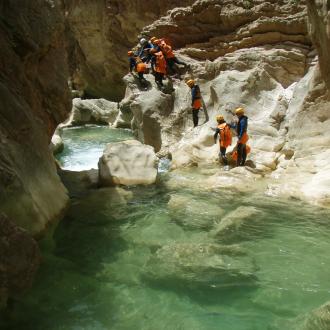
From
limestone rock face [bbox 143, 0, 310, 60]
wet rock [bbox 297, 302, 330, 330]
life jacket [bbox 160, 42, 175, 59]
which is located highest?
limestone rock face [bbox 143, 0, 310, 60]

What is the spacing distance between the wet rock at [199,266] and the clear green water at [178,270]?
1 cm

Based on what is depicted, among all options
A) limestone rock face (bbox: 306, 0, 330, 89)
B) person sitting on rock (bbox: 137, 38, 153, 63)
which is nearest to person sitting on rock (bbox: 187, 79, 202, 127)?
person sitting on rock (bbox: 137, 38, 153, 63)

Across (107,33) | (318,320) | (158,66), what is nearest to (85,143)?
(158,66)

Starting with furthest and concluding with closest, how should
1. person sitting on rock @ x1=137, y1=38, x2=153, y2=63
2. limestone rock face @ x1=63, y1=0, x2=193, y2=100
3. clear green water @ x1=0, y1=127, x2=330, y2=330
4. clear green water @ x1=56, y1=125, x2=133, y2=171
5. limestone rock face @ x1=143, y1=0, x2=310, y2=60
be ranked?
limestone rock face @ x1=63, y1=0, x2=193, y2=100 → person sitting on rock @ x1=137, y1=38, x2=153, y2=63 → clear green water @ x1=56, y1=125, x2=133, y2=171 → limestone rock face @ x1=143, y1=0, x2=310, y2=60 → clear green water @ x1=0, y1=127, x2=330, y2=330

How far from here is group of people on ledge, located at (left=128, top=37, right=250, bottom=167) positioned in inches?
434

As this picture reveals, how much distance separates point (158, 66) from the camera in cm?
1488

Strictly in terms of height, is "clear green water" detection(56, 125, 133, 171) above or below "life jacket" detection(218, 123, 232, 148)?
below

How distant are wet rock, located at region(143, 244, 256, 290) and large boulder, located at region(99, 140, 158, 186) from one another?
3934 millimetres

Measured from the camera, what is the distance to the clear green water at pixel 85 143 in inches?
570

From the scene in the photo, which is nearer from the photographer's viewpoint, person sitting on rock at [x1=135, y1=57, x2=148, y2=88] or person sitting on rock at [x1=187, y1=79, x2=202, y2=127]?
person sitting on rock at [x1=187, y1=79, x2=202, y2=127]

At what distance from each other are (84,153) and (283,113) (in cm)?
784

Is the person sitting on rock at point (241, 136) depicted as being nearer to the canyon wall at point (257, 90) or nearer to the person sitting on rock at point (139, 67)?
the canyon wall at point (257, 90)

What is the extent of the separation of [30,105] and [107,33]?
18.0m

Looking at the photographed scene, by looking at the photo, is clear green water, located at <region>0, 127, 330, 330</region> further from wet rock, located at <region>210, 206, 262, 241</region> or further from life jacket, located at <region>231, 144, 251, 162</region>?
life jacket, located at <region>231, 144, 251, 162</region>
